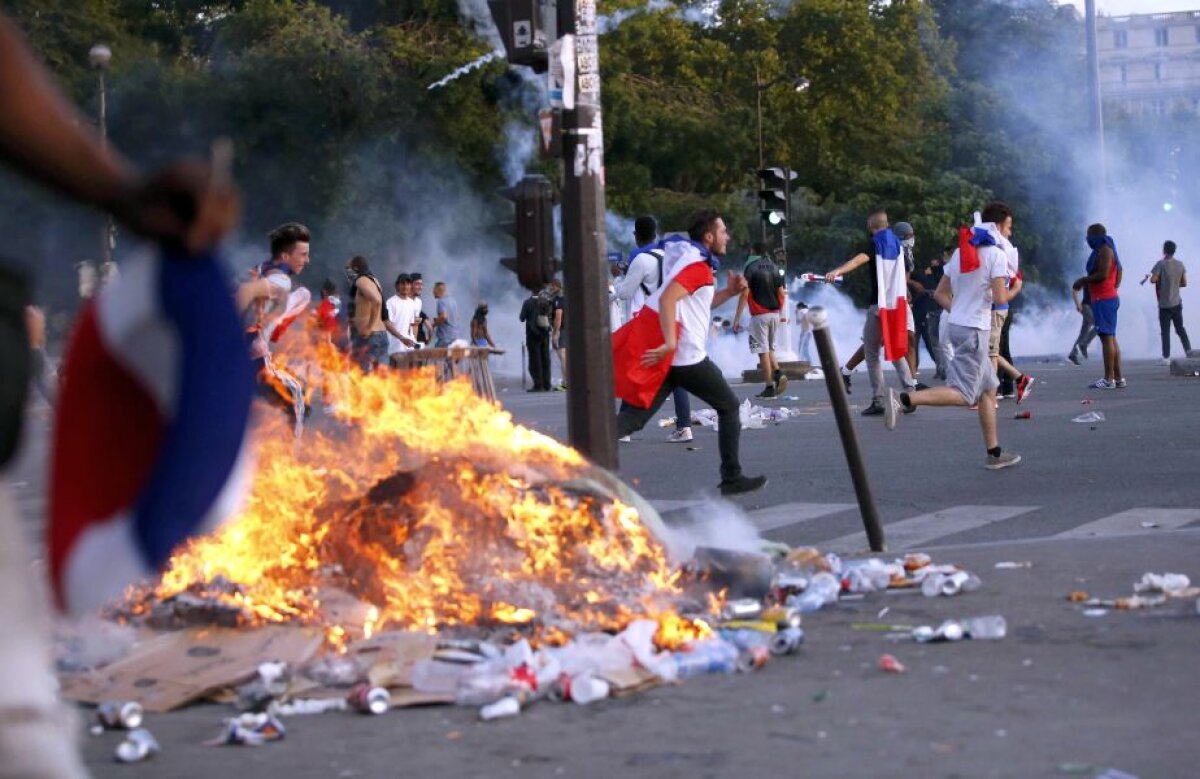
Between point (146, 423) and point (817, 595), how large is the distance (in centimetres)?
527

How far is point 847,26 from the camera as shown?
55938 mm

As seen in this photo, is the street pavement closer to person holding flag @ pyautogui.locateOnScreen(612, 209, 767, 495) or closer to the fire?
the fire

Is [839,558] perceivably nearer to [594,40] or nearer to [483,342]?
[594,40]

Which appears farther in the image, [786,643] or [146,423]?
[786,643]

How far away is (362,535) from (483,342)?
2742 cm

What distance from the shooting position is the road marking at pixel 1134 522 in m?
9.31

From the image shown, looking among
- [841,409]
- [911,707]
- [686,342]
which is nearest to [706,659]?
[911,707]

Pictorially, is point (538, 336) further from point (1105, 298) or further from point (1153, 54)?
point (1153, 54)

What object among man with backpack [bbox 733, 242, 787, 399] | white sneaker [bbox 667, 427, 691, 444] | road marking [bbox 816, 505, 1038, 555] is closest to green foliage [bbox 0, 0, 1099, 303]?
man with backpack [bbox 733, 242, 787, 399]

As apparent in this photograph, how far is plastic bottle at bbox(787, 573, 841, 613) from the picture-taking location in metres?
7.22

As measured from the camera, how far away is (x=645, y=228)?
14.1m

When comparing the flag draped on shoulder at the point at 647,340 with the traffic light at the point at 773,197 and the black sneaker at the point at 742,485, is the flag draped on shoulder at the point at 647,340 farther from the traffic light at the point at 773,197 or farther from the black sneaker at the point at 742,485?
the traffic light at the point at 773,197

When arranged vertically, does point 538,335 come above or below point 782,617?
above

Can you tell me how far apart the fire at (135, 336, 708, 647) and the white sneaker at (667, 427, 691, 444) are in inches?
339
